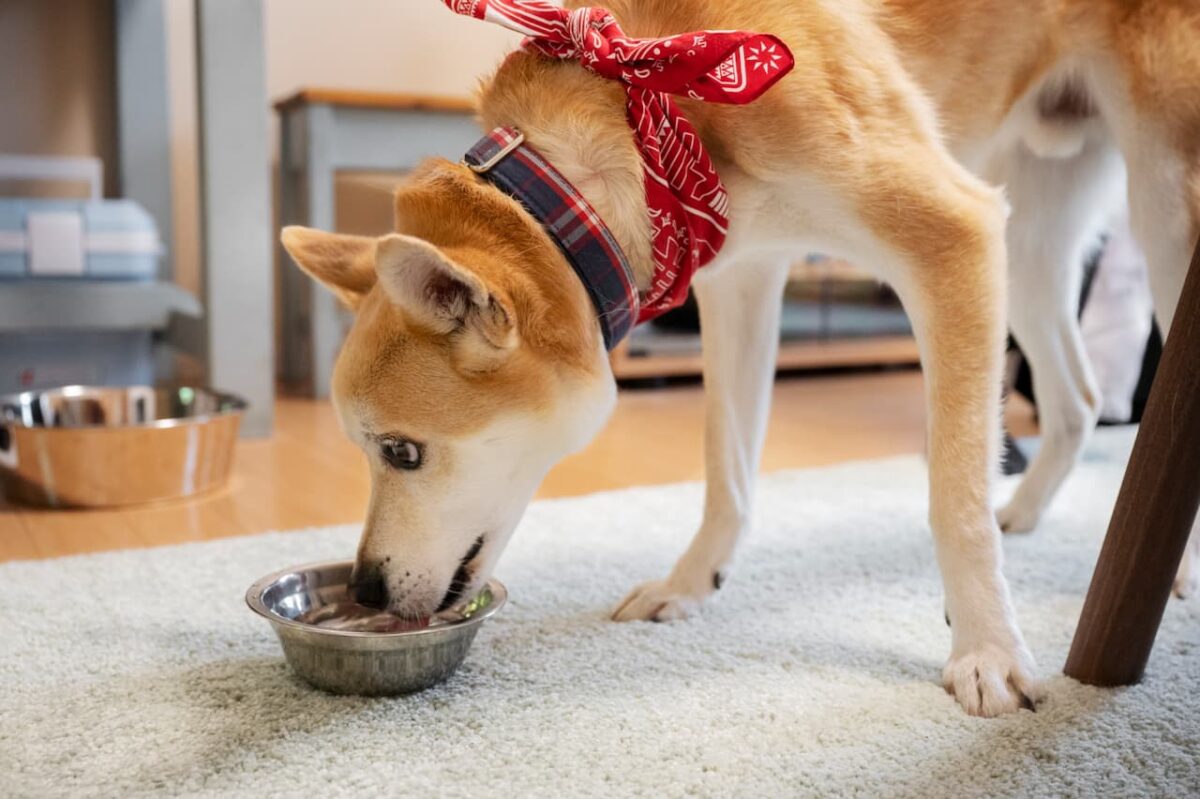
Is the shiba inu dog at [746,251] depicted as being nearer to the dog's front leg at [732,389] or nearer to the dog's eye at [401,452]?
the dog's eye at [401,452]

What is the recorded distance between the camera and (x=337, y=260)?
1.23 metres

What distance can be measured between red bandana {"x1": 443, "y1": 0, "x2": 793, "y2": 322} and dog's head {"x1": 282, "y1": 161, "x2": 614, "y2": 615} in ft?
0.41

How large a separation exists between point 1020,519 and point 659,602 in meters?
0.74

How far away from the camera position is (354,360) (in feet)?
3.57

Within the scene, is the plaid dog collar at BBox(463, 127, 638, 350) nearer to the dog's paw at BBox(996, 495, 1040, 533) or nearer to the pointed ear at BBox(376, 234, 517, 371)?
the pointed ear at BBox(376, 234, 517, 371)

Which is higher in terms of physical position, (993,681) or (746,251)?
(746,251)

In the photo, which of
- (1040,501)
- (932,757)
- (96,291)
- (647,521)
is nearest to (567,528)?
(647,521)

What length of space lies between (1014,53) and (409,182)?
2.66 ft

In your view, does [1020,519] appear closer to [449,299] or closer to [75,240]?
[449,299]

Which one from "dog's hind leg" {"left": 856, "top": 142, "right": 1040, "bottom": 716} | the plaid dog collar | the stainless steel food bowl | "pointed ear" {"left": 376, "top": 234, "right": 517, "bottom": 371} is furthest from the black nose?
the stainless steel food bowl

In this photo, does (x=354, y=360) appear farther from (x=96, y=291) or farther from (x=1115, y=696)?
(x=96, y=291)

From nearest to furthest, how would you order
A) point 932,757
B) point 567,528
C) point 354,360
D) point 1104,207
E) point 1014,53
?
point 932,757 < point 354,360 < point 1014,53 < point 1104,207 < point 567,528

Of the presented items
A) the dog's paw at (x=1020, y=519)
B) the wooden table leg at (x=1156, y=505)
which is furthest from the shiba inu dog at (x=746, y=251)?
the dog's paw at (x=1020, y=519)

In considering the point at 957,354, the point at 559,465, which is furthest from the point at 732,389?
the point at 559,465
